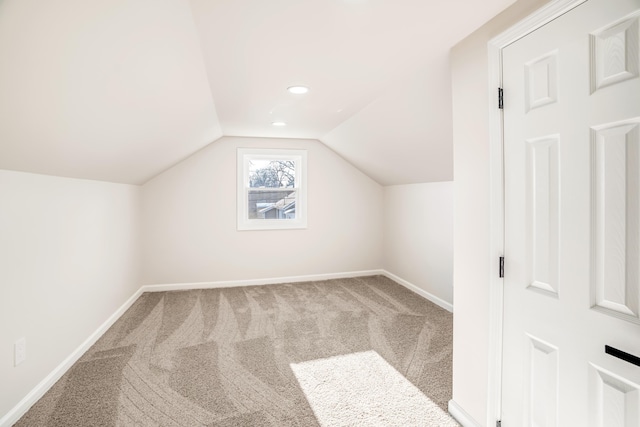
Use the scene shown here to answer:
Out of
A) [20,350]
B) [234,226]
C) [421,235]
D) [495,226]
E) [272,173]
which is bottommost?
[20,350]

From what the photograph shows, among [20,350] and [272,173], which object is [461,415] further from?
[272,173]

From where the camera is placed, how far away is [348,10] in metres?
1.53

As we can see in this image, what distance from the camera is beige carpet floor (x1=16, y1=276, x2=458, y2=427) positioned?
195 cm

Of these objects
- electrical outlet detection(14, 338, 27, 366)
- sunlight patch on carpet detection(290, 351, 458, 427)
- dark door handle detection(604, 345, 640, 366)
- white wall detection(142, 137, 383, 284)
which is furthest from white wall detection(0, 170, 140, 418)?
dark door handle detection(604, 345, 640, 366)

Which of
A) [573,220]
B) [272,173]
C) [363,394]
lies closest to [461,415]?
[363,394]

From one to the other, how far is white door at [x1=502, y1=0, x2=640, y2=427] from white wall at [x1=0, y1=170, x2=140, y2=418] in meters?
2.63

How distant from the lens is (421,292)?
13.9 feet

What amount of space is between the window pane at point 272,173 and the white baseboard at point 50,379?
2.47 metres

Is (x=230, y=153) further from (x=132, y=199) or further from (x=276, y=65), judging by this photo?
(x=276, y=65)

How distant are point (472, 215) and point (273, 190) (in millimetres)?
3598

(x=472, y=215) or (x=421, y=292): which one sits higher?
(x=472, y=215)

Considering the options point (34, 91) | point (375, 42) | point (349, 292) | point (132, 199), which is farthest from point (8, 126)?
point (349, 292)

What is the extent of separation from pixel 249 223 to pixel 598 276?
422cm

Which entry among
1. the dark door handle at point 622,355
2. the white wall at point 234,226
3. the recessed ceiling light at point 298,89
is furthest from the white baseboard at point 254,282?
the dark door handle at point 622,355
